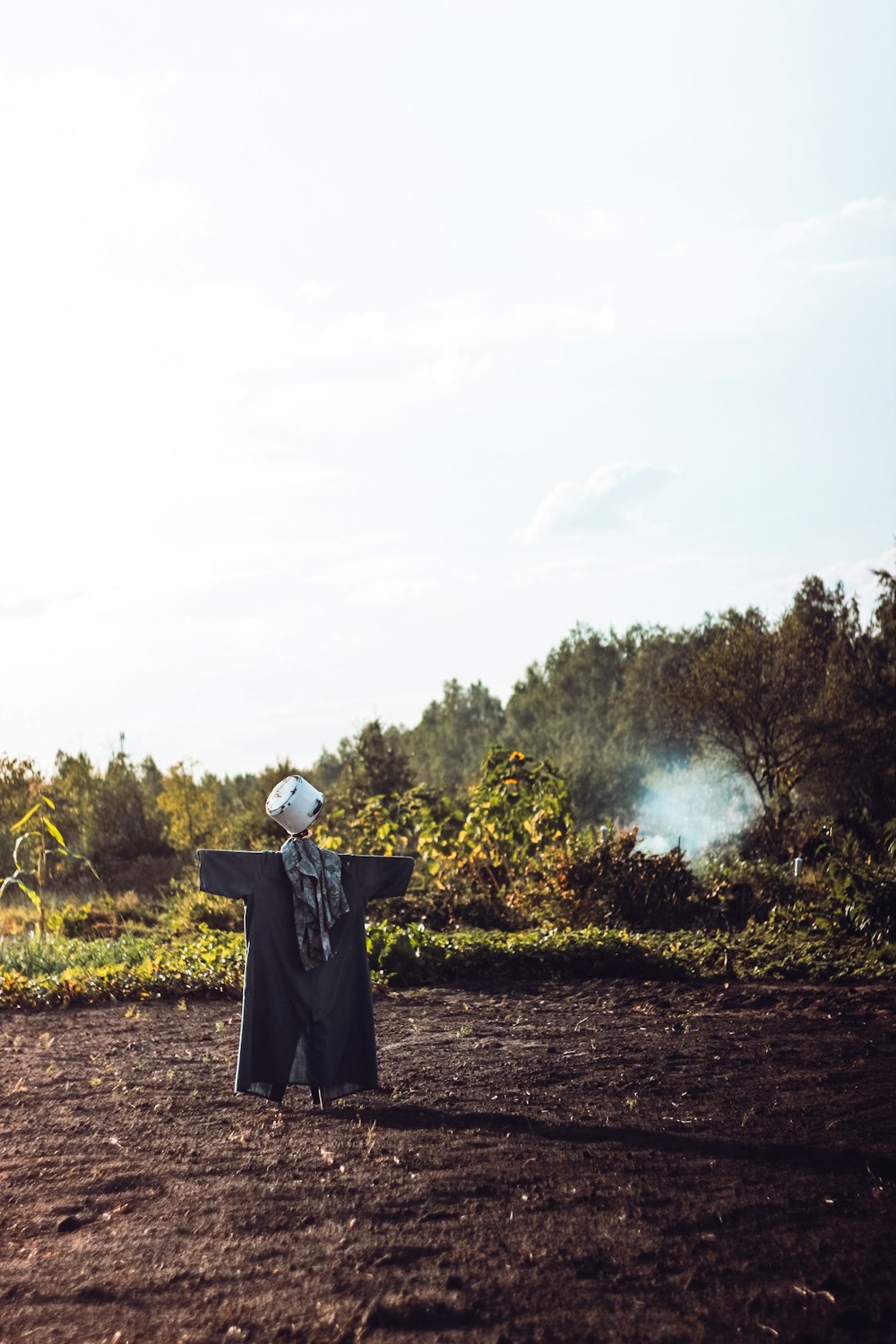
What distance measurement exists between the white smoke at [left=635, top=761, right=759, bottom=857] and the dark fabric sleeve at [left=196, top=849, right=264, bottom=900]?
2300 cm

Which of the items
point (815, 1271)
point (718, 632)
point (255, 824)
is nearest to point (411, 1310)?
point (815, 1271)

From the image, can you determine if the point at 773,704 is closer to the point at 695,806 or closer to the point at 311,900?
the point at 695,806

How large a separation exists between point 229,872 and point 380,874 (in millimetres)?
804

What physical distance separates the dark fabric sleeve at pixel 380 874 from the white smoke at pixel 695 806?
22.4 m

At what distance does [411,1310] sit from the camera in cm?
340

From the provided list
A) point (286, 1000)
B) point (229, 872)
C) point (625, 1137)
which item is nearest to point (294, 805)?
point (229, 872)

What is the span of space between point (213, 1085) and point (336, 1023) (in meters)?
0.90

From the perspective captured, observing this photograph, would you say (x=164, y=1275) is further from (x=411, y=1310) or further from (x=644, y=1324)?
(x=644, y=1324)

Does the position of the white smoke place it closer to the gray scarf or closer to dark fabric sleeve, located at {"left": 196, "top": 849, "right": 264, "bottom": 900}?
the gray scarf

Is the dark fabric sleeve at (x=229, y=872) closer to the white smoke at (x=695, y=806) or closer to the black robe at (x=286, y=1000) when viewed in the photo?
the black robe at (x=286, y=1000)

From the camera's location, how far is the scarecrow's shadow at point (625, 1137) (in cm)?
477

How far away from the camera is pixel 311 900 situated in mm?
6027

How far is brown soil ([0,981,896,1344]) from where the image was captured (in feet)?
11.3

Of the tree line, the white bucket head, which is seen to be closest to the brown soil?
the white bucket head
